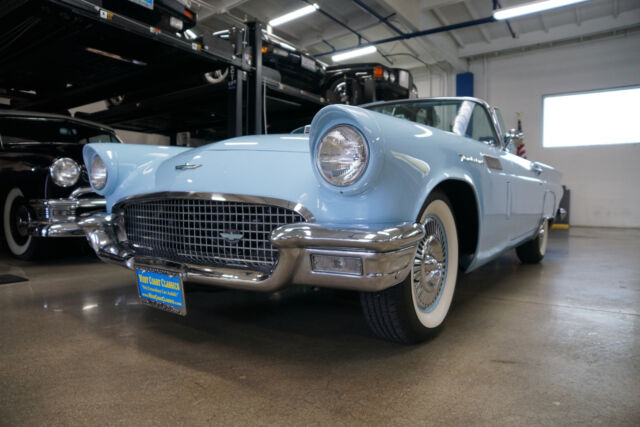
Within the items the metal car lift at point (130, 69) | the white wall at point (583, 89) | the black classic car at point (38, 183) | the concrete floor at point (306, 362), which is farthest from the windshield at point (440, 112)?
the white wall at point (583, 89)

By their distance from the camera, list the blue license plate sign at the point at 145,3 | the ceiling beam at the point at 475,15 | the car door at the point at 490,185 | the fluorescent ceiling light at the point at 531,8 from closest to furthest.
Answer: the car door at the point at 490,185 → the blue license plate sign at the point at 145,3 → the fluorescent ceiling light at the point at 531,8 → the ceiling beam at the point at 475,15

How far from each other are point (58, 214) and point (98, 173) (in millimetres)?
1482

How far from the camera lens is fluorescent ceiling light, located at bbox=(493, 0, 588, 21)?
7133 millimetres

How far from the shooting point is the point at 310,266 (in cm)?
137

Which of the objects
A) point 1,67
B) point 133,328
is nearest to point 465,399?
point 133,328

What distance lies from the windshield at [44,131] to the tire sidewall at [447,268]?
12.5ft

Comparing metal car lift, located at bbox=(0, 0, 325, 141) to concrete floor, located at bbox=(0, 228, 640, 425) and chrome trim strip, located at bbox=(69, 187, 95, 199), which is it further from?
concrete floor, located at bbox=(0, 228, 640, 425)

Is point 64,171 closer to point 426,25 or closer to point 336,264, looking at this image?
point 336,264

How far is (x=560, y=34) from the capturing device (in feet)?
32.3

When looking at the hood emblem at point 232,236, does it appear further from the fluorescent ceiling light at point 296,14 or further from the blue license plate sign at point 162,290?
the fluorescent ceiling light at point 296,14

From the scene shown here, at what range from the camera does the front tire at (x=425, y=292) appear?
60.4 inches

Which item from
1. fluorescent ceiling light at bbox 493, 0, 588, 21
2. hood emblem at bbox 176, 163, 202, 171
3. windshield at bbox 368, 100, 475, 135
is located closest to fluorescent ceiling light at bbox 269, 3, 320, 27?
fluorescent ceiling light at bbox 493, 0, 588, 21

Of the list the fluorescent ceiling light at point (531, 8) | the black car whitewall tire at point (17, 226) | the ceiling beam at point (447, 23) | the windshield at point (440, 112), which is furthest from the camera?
the ceiling beam at point (447, 23)

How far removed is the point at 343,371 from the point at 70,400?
865mm
